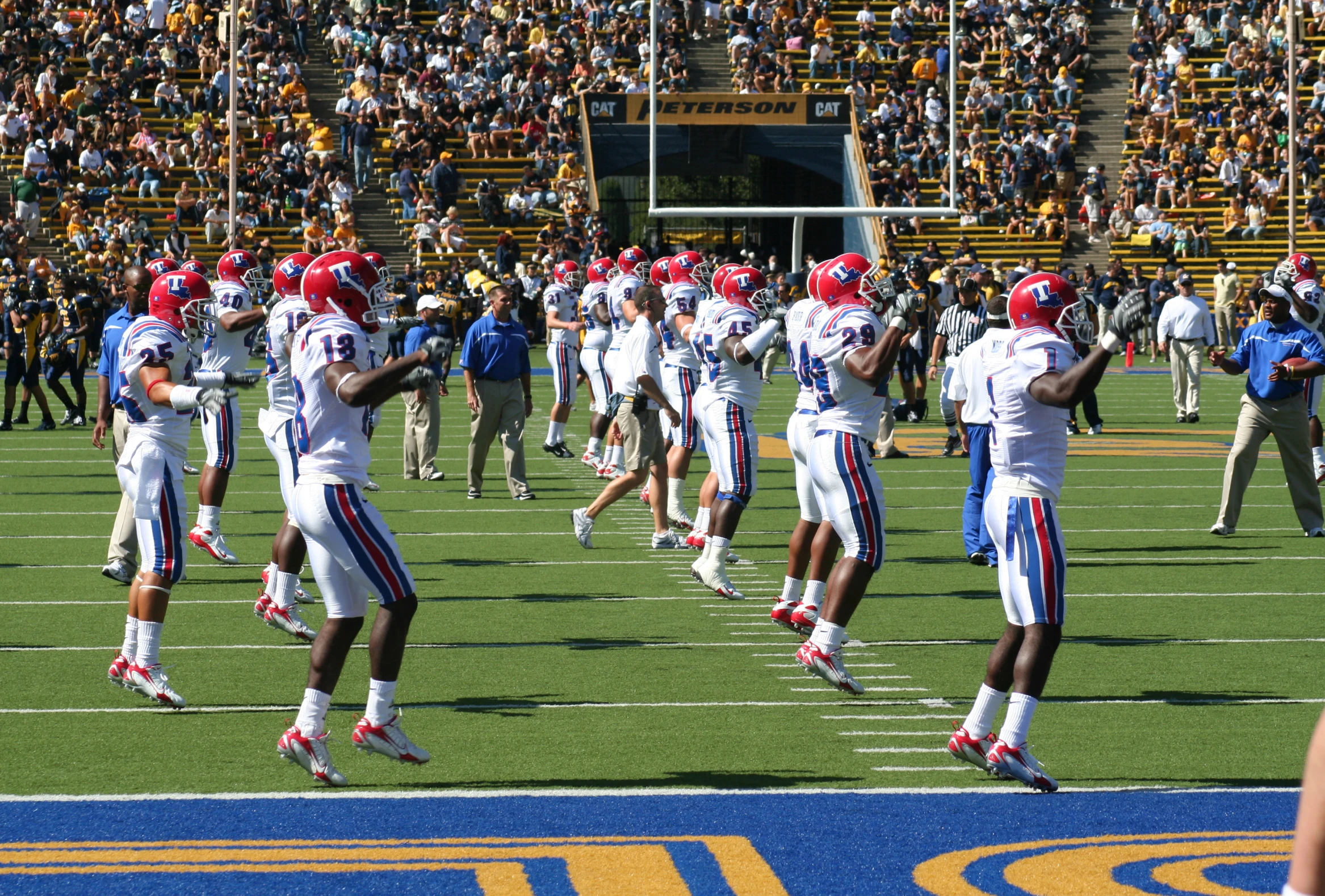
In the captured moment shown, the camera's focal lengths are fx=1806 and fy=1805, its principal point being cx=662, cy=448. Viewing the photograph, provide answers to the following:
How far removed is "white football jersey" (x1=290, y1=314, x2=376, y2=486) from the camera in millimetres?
5844

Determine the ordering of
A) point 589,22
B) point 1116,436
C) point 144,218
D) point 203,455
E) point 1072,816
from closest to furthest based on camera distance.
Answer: point 1072,816 → point 203,455 → point 1116,436 → point 144,218 → point 589,22

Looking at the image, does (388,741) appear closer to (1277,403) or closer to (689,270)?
(689,270)

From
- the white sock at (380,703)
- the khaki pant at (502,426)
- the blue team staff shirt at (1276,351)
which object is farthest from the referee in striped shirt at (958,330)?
the white sock at (380,703)

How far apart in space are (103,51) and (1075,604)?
31.8 m

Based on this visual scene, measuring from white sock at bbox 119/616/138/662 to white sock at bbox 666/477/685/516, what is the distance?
17.3 feet

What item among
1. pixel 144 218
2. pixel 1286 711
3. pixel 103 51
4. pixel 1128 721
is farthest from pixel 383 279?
pixel 103 51

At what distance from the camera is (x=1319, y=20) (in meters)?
39.7

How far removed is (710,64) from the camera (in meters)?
38.2

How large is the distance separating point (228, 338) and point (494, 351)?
4.00 meters

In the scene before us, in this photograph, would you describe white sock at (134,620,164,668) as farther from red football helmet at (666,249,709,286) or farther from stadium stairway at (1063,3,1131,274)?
stadium stairway at (1063,3,1131,274)

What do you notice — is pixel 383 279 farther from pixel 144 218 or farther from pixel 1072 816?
pixel 144 218

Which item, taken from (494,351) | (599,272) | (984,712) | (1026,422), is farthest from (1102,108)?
(984,712)

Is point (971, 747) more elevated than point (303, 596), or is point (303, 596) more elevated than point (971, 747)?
point (971, 747)

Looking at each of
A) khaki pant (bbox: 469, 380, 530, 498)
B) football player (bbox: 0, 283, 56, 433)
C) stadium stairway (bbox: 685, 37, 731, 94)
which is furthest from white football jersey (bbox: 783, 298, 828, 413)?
stadium stairway (bbox: 685, 37, 731, 94)
